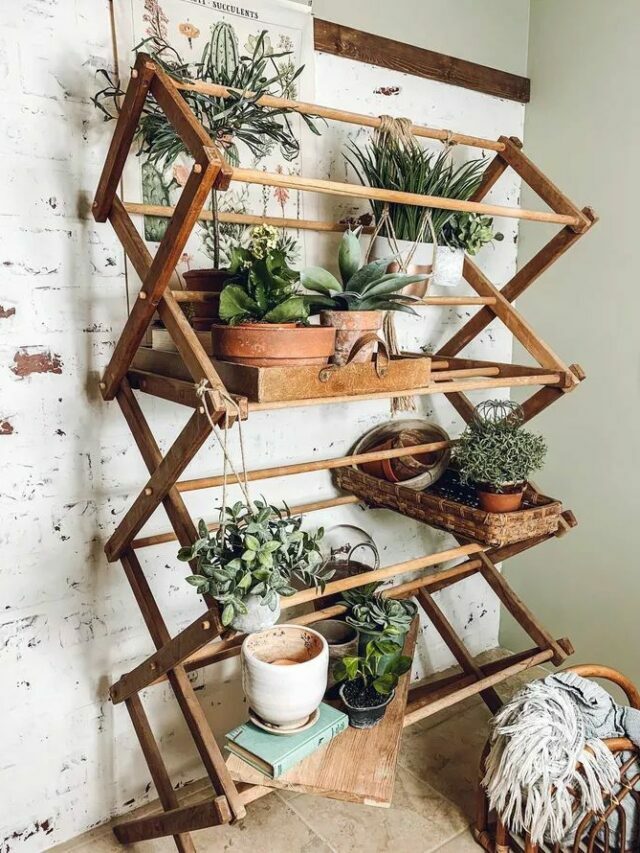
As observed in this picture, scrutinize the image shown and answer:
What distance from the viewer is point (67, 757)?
1511 millimetres

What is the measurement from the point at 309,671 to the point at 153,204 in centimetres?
97

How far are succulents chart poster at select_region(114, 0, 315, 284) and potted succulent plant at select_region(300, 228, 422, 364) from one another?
0.35 m

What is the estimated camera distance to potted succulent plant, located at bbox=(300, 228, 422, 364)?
4.03 feet

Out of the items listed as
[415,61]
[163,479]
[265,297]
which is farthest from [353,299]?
[415,61]

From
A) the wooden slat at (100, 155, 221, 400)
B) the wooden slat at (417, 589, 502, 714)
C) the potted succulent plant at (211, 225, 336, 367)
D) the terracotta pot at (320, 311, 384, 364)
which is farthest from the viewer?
the wooden slat at (417, 589, 502, 714)

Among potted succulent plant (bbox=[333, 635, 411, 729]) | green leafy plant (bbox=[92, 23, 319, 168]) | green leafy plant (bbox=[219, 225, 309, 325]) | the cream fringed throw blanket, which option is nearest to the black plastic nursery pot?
potted succulent plant (bbox=[333, 635, 411, 729])

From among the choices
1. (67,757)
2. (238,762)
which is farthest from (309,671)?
(67,757)

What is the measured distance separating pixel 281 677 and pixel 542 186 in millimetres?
1236

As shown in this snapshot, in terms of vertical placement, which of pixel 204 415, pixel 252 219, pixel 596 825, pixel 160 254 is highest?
pixel 252 219

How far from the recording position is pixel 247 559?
1.05 m

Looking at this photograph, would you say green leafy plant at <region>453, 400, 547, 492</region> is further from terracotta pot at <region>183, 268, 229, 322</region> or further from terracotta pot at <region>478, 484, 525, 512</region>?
terracotta pot at <region>183, 268, 229, 322</region>

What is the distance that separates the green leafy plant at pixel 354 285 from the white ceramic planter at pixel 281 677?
1.99 feet

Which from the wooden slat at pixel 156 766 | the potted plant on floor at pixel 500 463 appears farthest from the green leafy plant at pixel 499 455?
the wooden slat at pixel 156 766

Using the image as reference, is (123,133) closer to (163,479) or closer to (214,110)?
(214,110)
